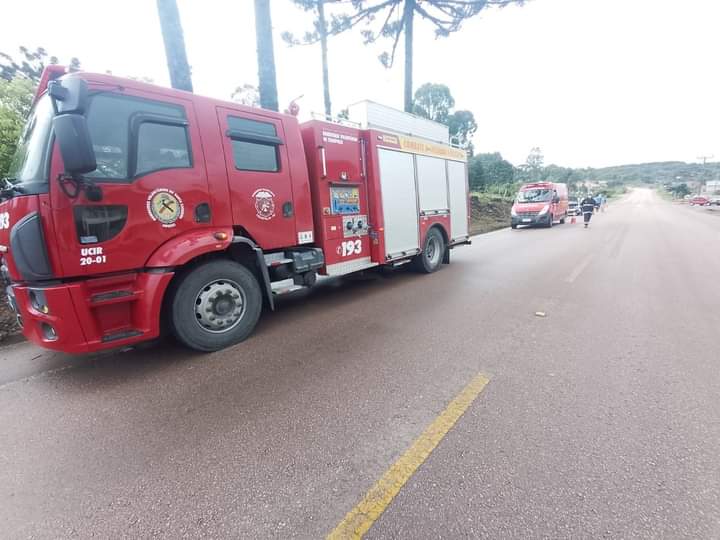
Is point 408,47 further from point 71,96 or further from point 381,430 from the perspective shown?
point 381,430

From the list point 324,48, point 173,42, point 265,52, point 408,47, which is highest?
point 324,48

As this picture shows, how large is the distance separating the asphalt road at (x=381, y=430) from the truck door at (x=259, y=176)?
1.23 meters

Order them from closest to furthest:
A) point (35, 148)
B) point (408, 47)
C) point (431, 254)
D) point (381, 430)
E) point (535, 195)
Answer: point (381, 430), point (35, 148), point (431, 254), point (408, 47), point (535, 195)

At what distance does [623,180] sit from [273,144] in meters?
179

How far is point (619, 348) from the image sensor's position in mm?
3377

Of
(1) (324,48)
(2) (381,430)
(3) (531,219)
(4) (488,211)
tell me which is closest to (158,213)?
(2) (381,430)

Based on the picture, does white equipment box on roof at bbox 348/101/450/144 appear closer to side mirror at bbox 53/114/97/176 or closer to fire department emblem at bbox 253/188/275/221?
fire department emblem at bbox 253/188/275/221

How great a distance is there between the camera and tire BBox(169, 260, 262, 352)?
3.43m

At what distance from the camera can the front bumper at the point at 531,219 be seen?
16.1m

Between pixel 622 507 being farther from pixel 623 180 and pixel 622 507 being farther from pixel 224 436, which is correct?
pixel 623 180

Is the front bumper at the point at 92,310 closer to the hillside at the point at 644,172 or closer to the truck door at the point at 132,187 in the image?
the truck door at the point at 132,187

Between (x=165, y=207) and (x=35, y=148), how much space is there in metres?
1.09

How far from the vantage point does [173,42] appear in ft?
21.6

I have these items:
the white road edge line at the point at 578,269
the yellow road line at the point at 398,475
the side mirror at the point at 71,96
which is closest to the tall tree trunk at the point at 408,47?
the white road edge line at the point at 578,269
